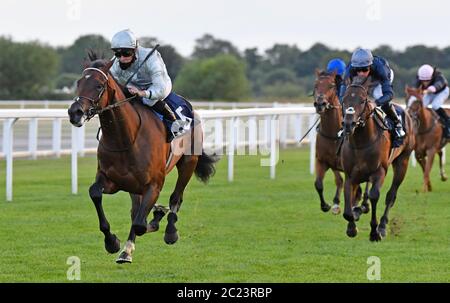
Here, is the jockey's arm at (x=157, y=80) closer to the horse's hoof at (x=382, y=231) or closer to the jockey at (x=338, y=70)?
the horse's hoof at (x=382, y=231)

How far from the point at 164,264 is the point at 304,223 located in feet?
9.95

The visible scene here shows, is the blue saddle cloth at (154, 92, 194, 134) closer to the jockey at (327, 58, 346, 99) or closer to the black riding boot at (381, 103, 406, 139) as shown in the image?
the black riding boot at (381, 103, 406, 139)

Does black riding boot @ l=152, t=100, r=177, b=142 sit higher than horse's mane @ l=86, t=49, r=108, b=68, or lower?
lower

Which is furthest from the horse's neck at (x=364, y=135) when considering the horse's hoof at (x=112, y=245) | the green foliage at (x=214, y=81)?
the green foliage at (x=214, y=81)

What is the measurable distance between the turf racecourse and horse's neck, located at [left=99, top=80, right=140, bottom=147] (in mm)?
968

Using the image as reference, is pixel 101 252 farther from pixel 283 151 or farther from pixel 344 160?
pixel 283 151

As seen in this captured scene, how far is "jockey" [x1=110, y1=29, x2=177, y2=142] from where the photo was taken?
798 cm

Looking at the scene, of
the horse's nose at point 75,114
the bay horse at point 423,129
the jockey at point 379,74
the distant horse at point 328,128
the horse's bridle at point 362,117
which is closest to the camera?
the horse's nose at point 75,114

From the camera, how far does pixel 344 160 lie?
9859 millimetres

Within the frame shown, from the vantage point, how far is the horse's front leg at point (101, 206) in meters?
7.79

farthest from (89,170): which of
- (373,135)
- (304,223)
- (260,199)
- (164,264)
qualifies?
(164,264)

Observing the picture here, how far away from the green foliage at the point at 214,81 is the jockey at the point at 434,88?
27269mm

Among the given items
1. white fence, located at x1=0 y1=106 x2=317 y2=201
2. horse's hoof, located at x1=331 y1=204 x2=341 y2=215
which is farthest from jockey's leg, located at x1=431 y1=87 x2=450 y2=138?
horse's hoof, located at x1=331 y1=204 x2=341 y2=215
